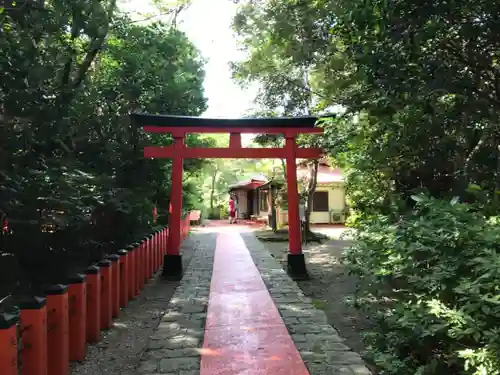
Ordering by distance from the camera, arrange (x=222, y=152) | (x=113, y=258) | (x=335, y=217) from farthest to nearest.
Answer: (x=335, y=217)
(x=222, y=152)
(x=113, y=258)

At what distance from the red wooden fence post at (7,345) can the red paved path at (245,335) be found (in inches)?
63.8

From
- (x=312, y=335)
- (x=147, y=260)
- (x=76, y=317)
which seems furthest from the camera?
(x=147, y=260)

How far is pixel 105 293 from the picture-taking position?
5.62m

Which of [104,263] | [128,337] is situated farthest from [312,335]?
[104,263]

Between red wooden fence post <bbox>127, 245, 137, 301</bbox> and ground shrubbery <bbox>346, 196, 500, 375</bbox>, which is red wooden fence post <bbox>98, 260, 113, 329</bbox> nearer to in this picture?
red wooden fence post <bbox>127, 245, 137, 301</bbox>

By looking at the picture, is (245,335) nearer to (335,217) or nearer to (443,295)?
(443,295)

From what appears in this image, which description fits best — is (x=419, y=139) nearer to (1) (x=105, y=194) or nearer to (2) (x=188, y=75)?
(1) (x=105, y=194)

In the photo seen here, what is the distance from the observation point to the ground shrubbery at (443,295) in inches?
98.4

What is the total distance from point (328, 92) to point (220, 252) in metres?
7.09

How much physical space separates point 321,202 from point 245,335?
19.2m

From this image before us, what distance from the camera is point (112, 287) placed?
6004mm

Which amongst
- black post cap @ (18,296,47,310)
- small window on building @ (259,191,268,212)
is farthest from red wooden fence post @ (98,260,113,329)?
small window on building @ (259,191,268,212)

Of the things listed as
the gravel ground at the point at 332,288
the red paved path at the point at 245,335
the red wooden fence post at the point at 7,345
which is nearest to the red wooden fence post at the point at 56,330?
the red wooden fence post at the point at 7,345

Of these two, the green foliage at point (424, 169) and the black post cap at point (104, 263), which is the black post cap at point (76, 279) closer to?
the black post cap at point (104, 263)
